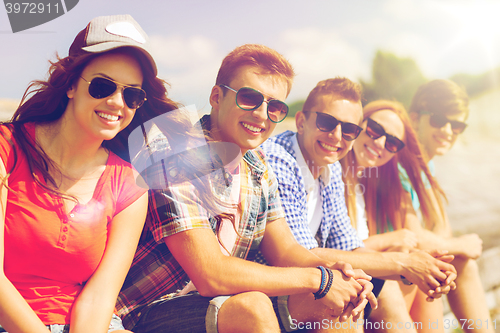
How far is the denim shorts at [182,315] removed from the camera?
1771 millimetres

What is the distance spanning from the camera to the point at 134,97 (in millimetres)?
1706

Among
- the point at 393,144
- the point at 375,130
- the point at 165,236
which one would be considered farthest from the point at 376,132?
the point at 165,236

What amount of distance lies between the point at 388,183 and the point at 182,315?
2450 millimetres

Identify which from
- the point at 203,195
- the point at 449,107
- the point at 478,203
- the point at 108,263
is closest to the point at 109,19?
the point at 203,195

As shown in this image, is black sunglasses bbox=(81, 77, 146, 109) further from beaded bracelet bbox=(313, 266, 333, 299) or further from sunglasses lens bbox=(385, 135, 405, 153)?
sunglasses lens bbox=(385, 135, 405, 153)

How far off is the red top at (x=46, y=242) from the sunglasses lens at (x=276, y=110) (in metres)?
1.02

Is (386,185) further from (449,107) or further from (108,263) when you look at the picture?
(108,263)

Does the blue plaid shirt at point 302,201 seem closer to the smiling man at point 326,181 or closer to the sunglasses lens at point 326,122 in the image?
the smiling man at point 326,181

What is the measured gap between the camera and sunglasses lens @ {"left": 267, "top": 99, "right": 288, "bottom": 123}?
2.20m

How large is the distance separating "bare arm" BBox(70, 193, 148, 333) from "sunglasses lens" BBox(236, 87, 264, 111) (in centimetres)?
74

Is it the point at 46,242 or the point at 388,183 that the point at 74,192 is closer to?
the point at 46,242

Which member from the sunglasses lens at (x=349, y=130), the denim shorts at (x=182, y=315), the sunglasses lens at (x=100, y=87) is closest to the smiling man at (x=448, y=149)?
the sunglasses lens at (x=349, y=130)

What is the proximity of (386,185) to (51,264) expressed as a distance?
2.89 m

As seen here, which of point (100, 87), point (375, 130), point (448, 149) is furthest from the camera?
point (448, 149)
